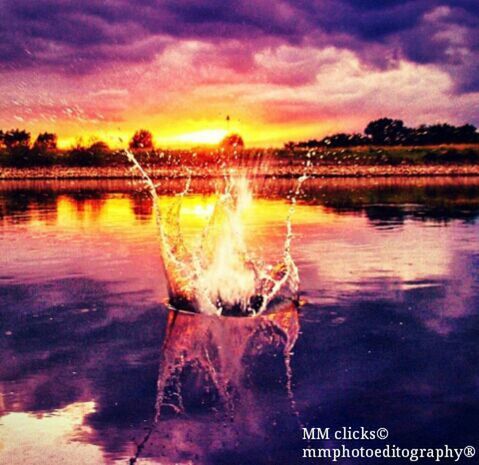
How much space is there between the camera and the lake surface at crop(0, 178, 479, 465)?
22.2 ft

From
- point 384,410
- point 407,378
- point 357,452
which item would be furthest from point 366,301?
point 357,452

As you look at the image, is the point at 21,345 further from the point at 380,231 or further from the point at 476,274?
the point at 380,231

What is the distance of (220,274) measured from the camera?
12602mm

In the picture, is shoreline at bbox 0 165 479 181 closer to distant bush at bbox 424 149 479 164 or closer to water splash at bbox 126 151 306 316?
distant bush at bbox 424 149 479 164

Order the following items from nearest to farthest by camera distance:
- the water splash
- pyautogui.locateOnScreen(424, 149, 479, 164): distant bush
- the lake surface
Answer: the lake surface
the water splash
pyautogui.locateOnScreen(424, 149, 479, 164): distant bush

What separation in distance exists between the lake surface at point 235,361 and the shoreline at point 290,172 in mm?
76379

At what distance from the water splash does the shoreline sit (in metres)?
77.9

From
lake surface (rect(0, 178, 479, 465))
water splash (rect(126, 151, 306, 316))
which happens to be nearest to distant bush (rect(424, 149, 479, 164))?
lake surface (rect(0, 178, 479, 465))

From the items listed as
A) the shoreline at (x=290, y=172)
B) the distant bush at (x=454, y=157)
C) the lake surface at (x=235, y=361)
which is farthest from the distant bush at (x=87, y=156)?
the lake surface at (x=235, y=361)

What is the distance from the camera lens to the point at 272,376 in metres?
8.52

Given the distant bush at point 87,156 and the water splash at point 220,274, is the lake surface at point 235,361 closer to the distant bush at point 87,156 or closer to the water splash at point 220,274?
the water splash at point 220,274

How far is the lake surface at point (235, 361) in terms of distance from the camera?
6.77 m

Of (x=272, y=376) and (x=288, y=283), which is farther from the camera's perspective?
(x=288, y=283)

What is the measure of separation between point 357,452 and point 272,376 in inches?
85.7
